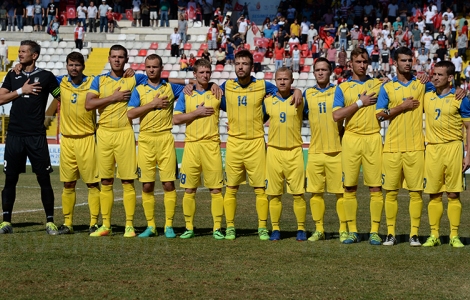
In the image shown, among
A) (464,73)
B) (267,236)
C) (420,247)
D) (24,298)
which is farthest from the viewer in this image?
(464,73)

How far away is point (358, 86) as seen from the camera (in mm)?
10859

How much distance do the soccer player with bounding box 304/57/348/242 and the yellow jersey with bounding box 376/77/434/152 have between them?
684 millimetres

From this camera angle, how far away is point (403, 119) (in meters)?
10.6

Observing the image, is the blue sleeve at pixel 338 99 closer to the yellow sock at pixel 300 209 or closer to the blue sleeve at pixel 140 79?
the yellow sock at pixel 300 209

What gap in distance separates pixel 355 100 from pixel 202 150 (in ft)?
6.78

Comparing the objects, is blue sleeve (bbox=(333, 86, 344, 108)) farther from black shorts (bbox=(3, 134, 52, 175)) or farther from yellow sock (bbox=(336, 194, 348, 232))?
black shorts (bbox=(3, 134, 52, 175))

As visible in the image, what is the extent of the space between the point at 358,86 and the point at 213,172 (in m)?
2.15

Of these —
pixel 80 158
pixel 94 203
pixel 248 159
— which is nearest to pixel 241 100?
pixel 248 159

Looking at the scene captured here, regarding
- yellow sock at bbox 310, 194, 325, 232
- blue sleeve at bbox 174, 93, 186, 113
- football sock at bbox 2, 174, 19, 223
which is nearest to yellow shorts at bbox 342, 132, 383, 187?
yellow sock at bbox 310, 194, 325, 232

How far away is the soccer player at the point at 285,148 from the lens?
11.1m

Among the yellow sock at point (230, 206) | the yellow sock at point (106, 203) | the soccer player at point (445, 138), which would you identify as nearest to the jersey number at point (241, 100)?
the yellow sock at point (230, 206)

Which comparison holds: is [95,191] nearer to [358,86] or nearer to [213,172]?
[213,172]

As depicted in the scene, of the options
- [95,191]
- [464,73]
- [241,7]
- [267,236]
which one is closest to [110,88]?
[95,191]

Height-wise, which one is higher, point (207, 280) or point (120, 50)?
point (120, 50)
